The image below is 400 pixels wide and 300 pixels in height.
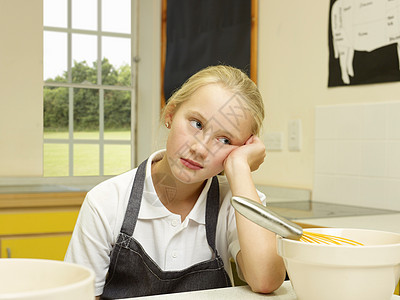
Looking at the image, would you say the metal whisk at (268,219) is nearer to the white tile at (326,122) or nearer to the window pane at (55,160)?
the white tile at (326,122)

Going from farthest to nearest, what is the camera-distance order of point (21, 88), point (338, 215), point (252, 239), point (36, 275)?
point (21, 88) → point (338, 215) → point (252, 239) → point (36, 275)

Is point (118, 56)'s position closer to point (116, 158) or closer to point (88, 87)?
point (88, 87)

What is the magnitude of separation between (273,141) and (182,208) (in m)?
1.34

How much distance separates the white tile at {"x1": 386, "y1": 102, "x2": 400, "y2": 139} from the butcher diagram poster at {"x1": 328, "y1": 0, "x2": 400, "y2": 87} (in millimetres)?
93

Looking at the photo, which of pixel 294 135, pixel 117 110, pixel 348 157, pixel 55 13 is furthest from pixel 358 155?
pixel 55 13

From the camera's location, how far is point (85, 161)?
3.09m

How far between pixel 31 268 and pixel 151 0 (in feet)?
9.60

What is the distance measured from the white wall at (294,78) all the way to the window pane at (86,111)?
1.18m

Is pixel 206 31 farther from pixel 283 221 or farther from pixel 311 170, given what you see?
pixel 283 221

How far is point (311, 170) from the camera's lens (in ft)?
7.01

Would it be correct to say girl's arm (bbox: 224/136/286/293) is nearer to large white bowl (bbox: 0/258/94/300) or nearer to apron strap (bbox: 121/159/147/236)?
apron strap (bbox: 121/159/147/236)

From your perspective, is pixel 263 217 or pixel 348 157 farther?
pixel 348 157

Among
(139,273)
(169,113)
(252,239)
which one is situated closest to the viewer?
(252,239)

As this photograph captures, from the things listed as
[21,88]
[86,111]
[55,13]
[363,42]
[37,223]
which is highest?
[55,13]
